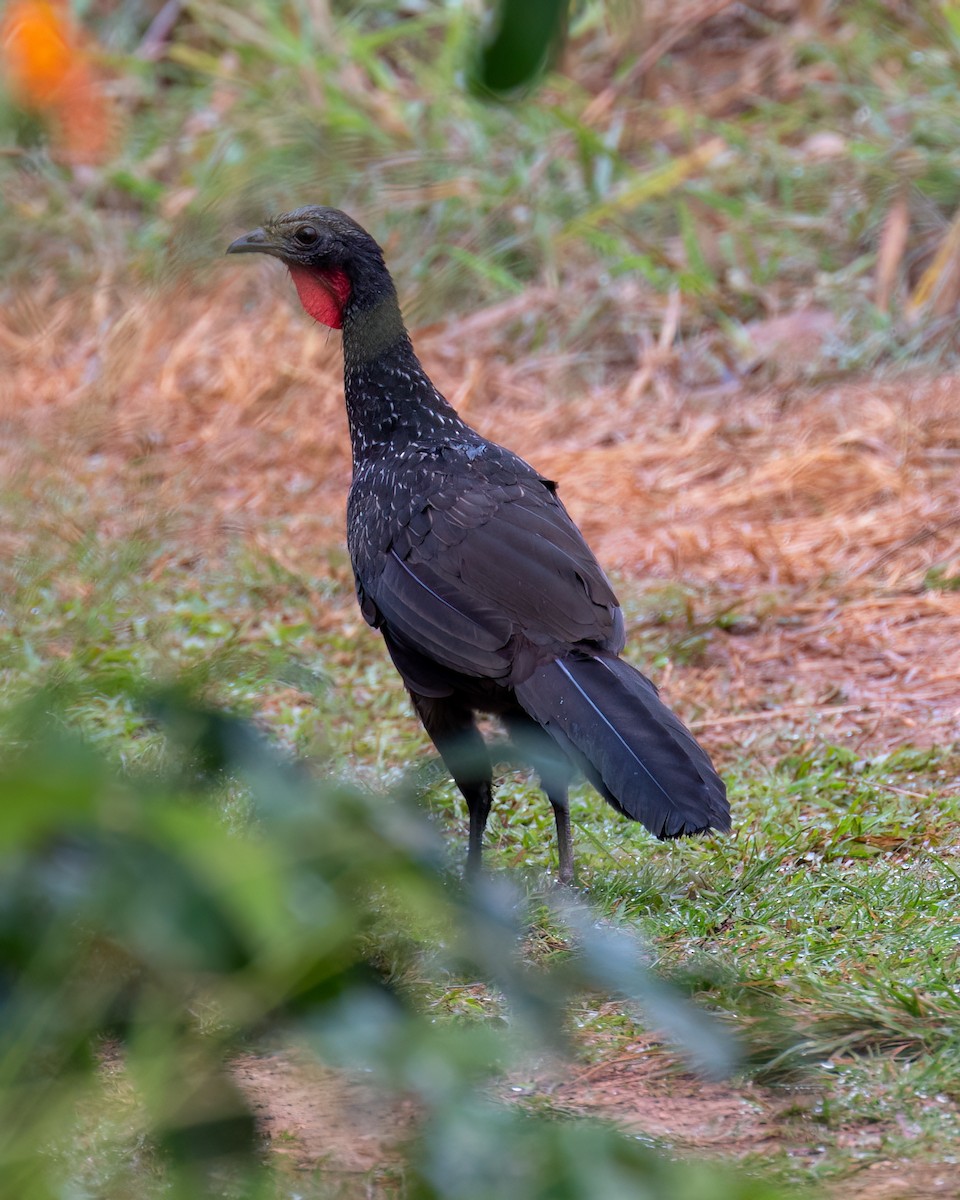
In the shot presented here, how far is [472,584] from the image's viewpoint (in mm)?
3994

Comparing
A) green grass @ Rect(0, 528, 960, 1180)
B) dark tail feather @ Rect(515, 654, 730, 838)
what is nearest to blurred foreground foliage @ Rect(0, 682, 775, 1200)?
green grass @ Rect(0, 528, 960, 1180)

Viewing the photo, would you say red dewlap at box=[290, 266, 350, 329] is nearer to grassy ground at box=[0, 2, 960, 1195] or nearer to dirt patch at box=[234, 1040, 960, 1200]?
grassy ground at box=[0, 2, 960, 1195]

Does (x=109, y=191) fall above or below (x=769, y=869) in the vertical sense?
above

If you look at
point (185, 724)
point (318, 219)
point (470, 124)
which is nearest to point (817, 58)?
point (470, 124)

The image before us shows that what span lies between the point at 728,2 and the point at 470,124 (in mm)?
2451

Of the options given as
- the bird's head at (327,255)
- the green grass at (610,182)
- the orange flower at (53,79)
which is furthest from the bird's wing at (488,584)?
the green grass at (610,182)

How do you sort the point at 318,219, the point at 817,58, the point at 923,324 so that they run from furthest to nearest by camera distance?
the point at 817,58 → the point at 923,324 → the point at 318,219

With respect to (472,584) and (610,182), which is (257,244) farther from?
(610,182)

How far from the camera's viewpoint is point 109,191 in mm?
10328

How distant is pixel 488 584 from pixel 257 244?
1.50 m

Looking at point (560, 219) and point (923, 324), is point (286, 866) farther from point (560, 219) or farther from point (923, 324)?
point (560, 219)

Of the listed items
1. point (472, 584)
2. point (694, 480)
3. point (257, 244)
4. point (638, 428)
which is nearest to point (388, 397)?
point (257, 244)

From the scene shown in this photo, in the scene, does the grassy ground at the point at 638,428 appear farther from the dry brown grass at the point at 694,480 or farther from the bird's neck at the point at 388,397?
the bird's neck at the point at 388,397

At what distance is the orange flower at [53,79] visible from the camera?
1.42m
